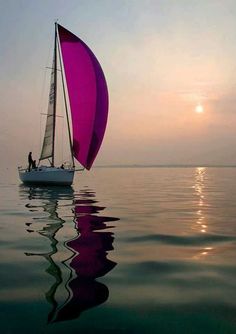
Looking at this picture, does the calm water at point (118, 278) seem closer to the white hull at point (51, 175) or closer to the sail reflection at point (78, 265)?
the sail reflection at point (78, 265)

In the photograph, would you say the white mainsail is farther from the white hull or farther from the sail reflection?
the sail reflection

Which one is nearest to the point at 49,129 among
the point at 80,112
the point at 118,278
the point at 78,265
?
the point at 80,112

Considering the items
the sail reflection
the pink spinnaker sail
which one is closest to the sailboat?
the pink spinnaker sail

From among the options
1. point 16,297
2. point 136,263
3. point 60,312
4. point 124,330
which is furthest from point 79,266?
point 124,330

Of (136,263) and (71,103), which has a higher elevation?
(71,103)

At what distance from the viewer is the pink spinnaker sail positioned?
97.3ft

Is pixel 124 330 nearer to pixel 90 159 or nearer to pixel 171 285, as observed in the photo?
pixel 171 285

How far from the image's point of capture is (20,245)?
321 inches

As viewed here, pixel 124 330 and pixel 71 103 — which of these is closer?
pixel 124 330

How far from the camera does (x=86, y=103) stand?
2984 centimetres

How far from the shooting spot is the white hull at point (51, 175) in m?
30.1

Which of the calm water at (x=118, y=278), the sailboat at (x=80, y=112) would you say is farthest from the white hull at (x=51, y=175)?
the calm water at (x=118, y=278)

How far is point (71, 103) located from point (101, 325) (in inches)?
1087

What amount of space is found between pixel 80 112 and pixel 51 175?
559 cm
